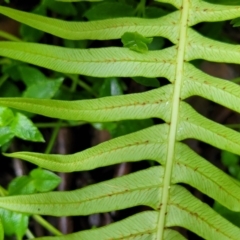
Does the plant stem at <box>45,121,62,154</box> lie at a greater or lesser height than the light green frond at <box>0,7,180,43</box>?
lesser

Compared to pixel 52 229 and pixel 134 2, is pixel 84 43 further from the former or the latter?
pixel 52 229

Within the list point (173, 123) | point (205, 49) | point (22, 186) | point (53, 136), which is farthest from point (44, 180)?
point (205, 49)

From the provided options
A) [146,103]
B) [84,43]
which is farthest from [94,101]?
[84,43]

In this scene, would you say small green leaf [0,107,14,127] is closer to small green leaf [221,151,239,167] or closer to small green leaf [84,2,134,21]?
small green leaf [84,2,134,21]

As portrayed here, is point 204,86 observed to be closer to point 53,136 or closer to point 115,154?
point 115,154

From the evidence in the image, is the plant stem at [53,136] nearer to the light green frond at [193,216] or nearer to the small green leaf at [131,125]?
the small green leaf at [131,125]

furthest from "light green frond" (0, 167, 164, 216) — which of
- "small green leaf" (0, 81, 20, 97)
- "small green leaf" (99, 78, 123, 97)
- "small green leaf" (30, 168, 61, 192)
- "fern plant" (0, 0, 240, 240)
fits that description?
"small green leaf" (0, 81, 20, 97)
